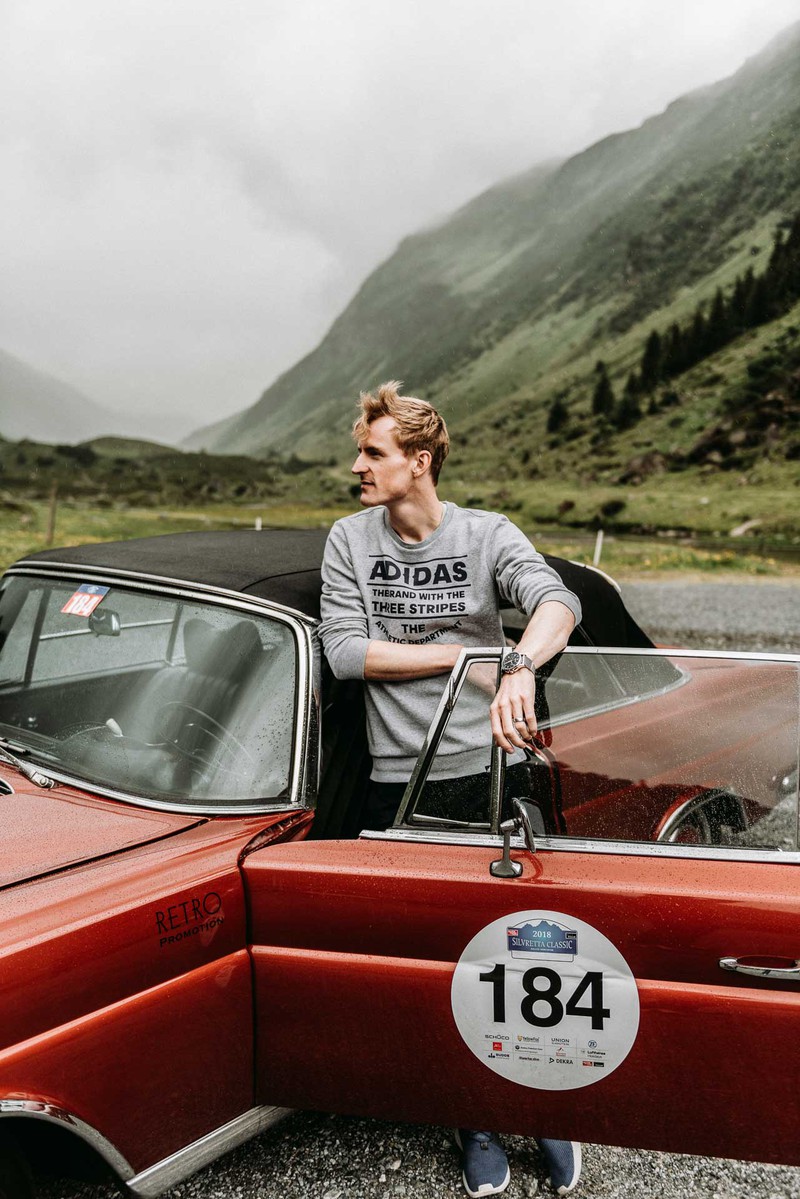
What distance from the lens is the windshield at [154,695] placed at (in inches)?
89.4

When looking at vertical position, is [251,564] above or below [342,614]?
above

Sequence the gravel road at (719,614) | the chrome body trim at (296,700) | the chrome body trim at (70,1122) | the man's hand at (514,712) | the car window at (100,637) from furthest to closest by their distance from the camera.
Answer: the gravel road at (719,614)
the car window at (100,637)
the chrome body trim at (296,700)
the man's hand at (514,712)
the chrome body trim at (70,1122)

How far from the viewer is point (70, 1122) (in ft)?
5.37

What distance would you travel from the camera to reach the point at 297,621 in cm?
244

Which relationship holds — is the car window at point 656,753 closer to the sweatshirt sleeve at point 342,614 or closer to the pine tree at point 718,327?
the sweatshirt sleeve at point 342,614

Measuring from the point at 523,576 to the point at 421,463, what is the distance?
457mm

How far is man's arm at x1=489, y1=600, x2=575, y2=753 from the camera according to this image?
201cm

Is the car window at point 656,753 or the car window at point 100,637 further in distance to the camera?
the car window at point 100,637

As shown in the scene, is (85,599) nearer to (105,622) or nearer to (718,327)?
(105,622)

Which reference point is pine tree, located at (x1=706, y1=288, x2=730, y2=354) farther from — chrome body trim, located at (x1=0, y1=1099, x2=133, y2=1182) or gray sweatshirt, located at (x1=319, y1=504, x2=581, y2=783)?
chrome body trim, located at (x1=0, y1=1099, x2=133, y2=1182)

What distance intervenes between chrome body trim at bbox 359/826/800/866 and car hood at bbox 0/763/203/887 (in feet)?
1.84


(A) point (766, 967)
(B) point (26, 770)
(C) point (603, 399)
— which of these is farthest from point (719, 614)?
(C) point (603, 399)

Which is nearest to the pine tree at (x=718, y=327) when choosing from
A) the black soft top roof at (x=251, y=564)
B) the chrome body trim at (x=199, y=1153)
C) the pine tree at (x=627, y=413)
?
the pine tree at (x=627, y=413)

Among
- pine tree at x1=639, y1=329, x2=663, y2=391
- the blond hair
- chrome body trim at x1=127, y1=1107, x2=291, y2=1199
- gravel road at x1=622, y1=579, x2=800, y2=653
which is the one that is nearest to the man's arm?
the blond hair
